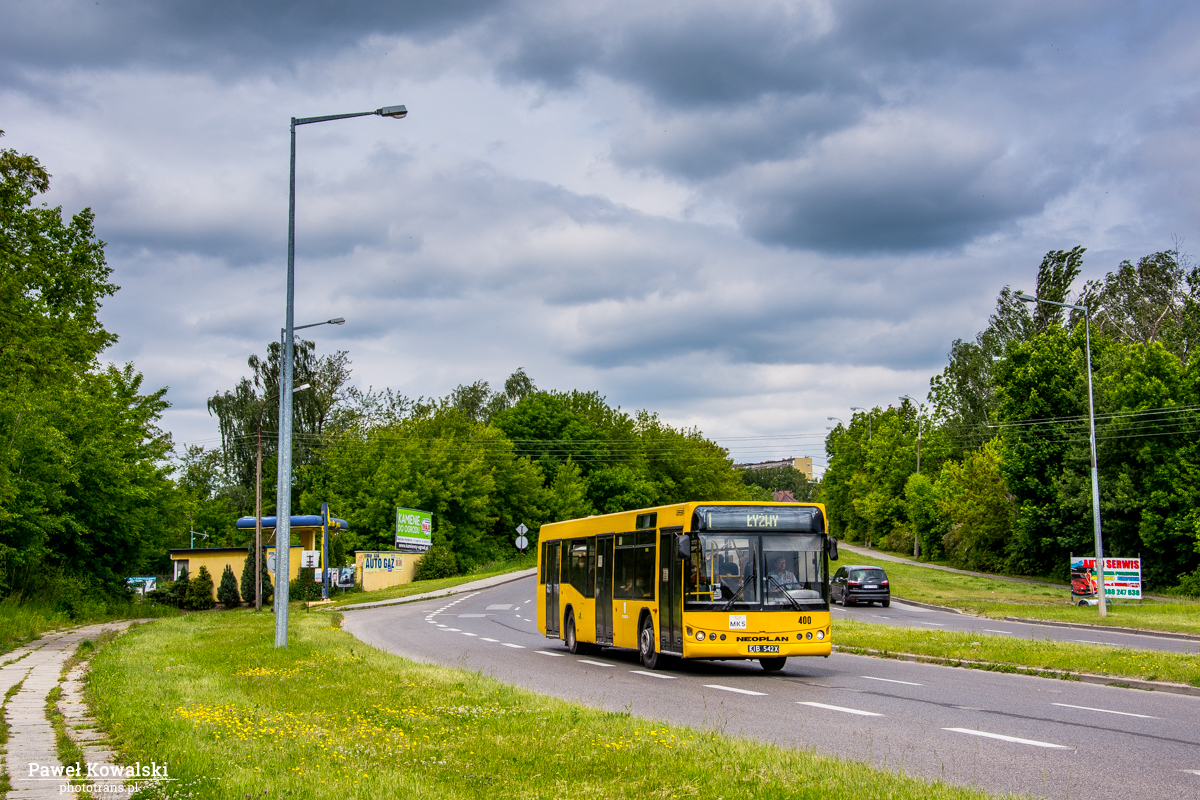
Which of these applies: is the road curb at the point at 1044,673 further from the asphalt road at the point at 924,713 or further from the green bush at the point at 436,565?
the green bush at the point at 436,565

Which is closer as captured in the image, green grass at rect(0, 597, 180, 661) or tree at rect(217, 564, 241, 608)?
green grass at rect(0, 597, 180, 661)

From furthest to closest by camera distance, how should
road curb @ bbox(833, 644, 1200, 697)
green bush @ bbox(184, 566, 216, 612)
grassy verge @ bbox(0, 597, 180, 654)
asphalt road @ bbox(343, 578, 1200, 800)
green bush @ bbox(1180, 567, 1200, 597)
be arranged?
green bush @ bbox(184, 566, 216, 612)
green bush @ bbox(1180, 567, 1200, 597)
grassy verge @ bbox(0, 597, 180, 654)
road curb @ bbox(833, 644, 1200, 697)
asphalt road @ bbox(343, 578, 1200, 800)

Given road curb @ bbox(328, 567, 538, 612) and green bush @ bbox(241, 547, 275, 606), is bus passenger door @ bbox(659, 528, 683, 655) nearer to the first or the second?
road curb @ bbox(328, 567, 538, 612)

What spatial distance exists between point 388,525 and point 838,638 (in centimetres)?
5474

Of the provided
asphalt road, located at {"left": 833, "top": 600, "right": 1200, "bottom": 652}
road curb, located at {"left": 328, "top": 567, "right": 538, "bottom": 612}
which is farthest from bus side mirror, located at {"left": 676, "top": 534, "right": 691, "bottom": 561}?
road curb, located at {"left": 328, "top": 567, "right": 538, "bottom": 612}

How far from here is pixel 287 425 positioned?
2075 centimetres

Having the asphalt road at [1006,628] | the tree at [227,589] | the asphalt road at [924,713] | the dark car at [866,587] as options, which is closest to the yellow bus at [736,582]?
the asphalt road at [924,713]

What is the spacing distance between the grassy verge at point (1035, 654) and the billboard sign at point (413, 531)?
1939 inches

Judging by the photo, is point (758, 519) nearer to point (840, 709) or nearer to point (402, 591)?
point (840, 709)

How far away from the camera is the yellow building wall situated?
63.6 metres

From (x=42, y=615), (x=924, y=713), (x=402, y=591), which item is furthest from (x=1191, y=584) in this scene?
(x=42, y=615)

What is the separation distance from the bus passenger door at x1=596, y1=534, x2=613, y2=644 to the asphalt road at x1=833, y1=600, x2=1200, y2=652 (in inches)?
362

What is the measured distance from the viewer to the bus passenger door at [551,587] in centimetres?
2341

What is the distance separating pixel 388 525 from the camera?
73.1 m
